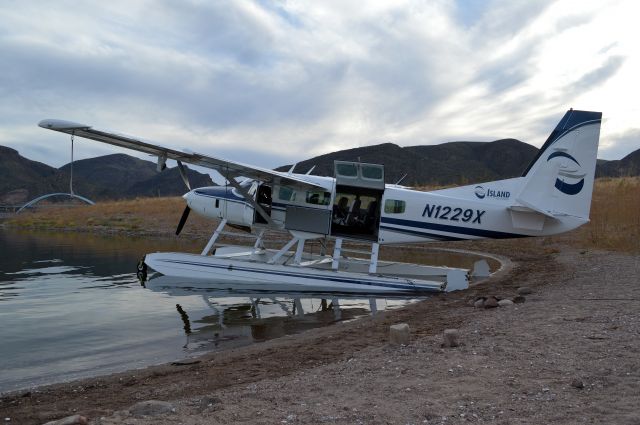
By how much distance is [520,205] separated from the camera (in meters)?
13.7

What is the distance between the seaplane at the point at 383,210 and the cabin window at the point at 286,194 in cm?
3

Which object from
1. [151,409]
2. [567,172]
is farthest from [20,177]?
[151,409]

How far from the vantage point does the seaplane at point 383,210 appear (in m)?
13.5

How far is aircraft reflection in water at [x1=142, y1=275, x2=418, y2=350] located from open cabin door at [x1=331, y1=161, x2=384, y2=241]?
219cm

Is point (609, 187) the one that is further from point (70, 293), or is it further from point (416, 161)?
point (416, 161)

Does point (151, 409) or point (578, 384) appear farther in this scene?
point (578, 384)

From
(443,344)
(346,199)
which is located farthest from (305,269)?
(443,344)

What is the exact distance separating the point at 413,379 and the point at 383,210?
9.40m

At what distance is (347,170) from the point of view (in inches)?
549

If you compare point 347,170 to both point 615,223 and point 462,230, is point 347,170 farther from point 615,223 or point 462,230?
point 615,223

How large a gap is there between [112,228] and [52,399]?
32.5 m

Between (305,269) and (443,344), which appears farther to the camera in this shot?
(305,269)

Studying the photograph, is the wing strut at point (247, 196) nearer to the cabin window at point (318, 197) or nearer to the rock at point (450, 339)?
the cabin window at point (318, 197)

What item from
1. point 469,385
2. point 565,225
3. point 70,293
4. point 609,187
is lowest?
point 70,293
